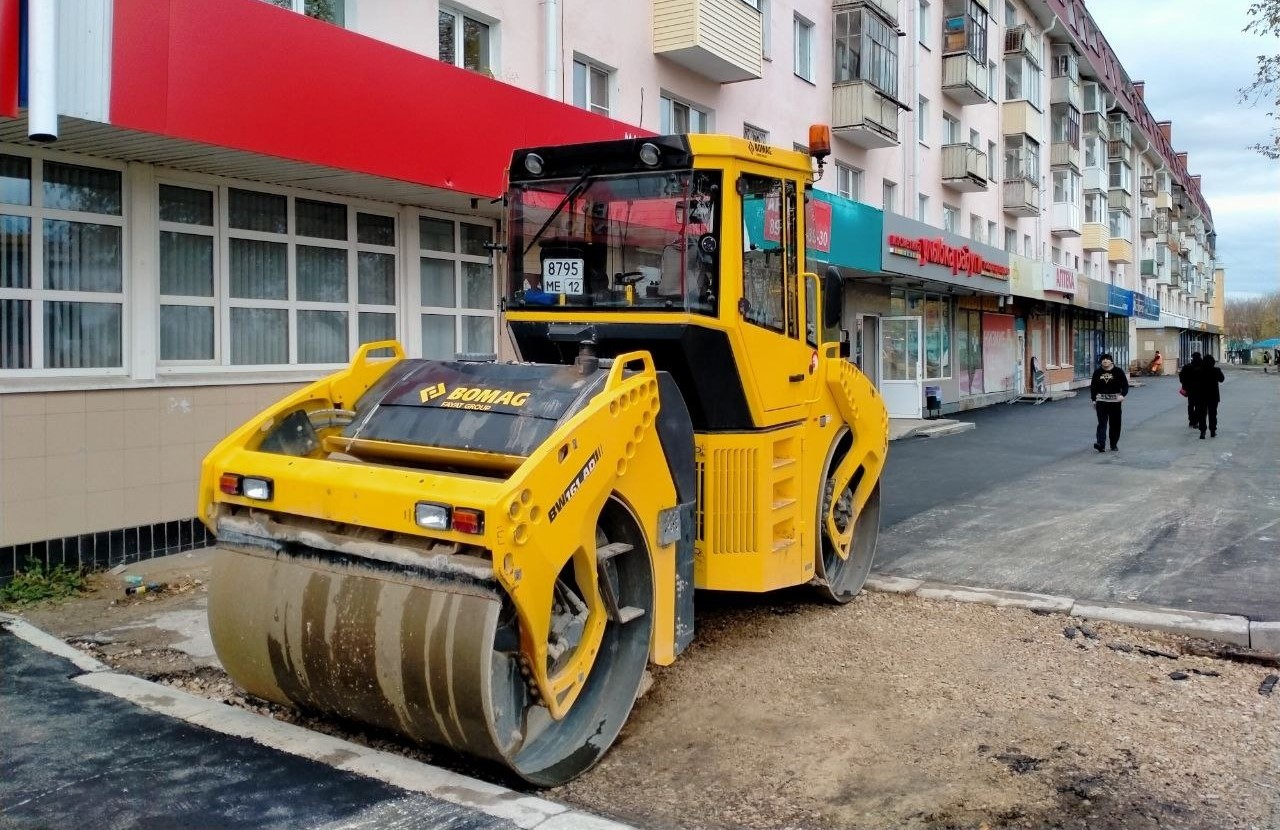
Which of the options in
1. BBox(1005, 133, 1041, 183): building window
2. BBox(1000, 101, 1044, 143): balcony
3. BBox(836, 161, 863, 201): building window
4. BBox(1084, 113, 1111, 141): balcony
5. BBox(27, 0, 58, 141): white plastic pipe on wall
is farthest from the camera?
BBox(1084, 113, 1111, 141): balcony

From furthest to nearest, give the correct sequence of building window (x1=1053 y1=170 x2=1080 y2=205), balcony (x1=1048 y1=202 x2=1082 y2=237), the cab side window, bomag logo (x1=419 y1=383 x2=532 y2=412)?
1. building window (x1=1053 y1=170 x2=1080 y2=205)
2. balcony (x1=1048 y1=202 x2=1082 y2=237)
3. the cab side window
4. bomag logo (x1=419 y1=383 x2=532 y2=412)

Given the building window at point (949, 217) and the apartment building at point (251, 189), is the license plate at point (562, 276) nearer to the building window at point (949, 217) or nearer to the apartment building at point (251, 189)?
the apartment building at point (251, 189)

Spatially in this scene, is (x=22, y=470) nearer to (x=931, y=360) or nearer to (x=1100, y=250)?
(x=931, y=360)

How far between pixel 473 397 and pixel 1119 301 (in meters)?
43.3

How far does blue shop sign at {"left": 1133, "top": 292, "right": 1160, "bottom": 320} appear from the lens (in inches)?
1879

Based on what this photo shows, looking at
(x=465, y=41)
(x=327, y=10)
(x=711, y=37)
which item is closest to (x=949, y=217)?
(x=711, y=37)

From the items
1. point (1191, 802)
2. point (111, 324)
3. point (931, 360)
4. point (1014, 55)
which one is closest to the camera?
A: point (1191, 802)

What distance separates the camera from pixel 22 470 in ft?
23.4

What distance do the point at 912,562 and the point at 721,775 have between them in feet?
15.0

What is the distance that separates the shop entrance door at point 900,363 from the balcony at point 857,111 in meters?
4.30

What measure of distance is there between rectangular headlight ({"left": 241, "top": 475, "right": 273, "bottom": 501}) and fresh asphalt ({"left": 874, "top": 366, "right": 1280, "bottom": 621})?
5.34 meters

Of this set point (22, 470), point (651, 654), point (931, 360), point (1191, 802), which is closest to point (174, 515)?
point (22, 470)

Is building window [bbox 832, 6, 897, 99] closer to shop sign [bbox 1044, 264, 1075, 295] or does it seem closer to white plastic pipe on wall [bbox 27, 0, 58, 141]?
shop sign [bbox 1044, 264, 1075, 295]

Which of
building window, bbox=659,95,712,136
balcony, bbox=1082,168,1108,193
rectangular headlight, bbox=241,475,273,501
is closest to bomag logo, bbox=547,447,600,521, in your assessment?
rectangular headlight, bbox=241,475,273,501
